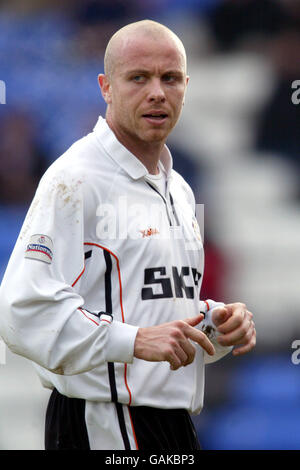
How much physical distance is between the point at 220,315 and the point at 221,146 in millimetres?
1515

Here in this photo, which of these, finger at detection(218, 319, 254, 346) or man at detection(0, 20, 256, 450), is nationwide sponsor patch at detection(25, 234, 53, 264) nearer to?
man at detection(0, 20, 256, 450)

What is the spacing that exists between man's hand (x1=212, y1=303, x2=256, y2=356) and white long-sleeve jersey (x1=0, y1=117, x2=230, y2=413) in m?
0.07

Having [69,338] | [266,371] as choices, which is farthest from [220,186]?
[69,338]

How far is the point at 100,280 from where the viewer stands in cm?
184

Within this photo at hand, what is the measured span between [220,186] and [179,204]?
1.20 m

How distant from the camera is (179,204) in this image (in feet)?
6.98

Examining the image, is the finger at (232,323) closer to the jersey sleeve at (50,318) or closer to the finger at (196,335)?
the finger at (196,335)

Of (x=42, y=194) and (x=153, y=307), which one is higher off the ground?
(x=42, y=194)

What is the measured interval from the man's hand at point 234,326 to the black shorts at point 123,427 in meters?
0.20

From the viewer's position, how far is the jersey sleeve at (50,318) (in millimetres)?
1714

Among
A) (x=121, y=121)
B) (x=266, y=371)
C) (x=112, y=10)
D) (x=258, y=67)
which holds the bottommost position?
(x=266, y=371)

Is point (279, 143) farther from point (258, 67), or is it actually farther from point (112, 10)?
point (112, 10)
